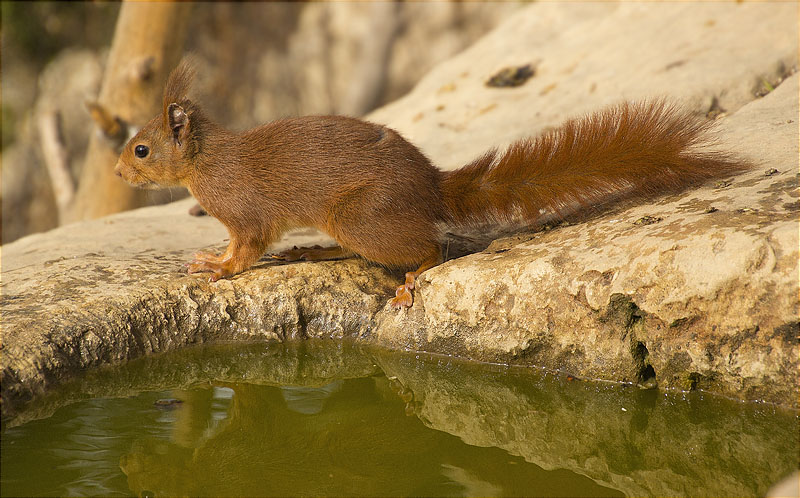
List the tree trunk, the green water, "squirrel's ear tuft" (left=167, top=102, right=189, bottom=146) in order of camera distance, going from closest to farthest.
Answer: the green water < "squirrel's ear tuft" (left=167, top=102, right=189, bottom=146) < the tree trunk

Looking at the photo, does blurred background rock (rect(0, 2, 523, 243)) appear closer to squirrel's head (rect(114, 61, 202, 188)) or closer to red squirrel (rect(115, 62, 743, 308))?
squirrel's head (rect(114, 61, 202, 188))

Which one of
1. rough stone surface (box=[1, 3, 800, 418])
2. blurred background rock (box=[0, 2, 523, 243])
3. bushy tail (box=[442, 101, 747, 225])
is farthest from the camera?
blurred background rock (box=[0, 2, 523, 243])

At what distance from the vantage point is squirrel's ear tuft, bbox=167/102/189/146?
428 centimetres

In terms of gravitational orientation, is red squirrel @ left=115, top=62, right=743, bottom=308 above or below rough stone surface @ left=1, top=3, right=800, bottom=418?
above

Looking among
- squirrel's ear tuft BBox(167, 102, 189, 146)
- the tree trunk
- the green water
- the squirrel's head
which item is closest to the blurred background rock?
the tree trunk

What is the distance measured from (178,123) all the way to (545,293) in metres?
2.34

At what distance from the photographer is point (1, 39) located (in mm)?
10133

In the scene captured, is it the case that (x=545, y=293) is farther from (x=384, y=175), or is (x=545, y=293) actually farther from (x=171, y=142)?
(x=171, y=142)

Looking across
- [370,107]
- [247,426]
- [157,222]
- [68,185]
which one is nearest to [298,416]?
[247,426]

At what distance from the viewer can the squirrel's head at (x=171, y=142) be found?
4309 mm

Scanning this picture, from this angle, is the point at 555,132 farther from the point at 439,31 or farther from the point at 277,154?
the point at 439,31

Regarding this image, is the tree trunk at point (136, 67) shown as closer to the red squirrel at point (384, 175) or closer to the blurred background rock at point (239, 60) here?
the blurred background rock at point (239, 60)

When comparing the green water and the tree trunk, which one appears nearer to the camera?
the green water

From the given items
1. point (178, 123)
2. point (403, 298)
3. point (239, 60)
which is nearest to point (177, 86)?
point (178, 123)
